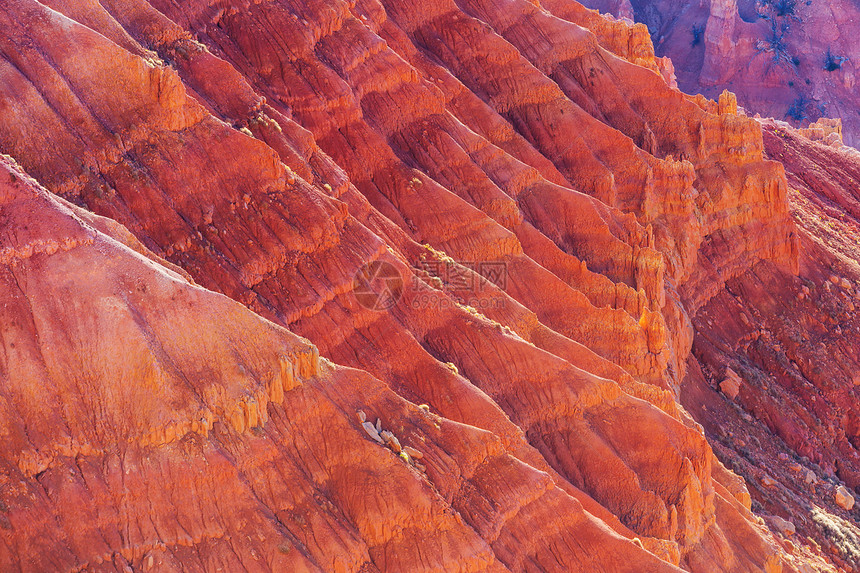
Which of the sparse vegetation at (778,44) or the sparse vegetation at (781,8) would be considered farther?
the sparse vegetation at (781,8)

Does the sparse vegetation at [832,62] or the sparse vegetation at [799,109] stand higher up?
the sparse vegetation at [832,62]

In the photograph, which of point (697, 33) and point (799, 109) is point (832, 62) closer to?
point (799, 109)

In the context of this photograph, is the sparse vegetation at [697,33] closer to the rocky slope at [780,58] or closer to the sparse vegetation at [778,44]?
the rocky slope at [780,58]

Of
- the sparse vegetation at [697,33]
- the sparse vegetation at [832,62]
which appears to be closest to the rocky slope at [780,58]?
the sparse vegetation at [697,33]

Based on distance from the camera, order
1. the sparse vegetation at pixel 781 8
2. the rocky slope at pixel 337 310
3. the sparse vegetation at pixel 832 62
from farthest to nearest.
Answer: the sparse vegetation at pixel 781 8
the sparse vegetation at pixel 832 62
the rocky slope at pixel 337 310

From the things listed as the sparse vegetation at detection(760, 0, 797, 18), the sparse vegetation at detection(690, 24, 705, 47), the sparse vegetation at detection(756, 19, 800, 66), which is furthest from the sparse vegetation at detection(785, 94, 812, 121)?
the sparse vegetation at detection(690, 24, 705, 47)
